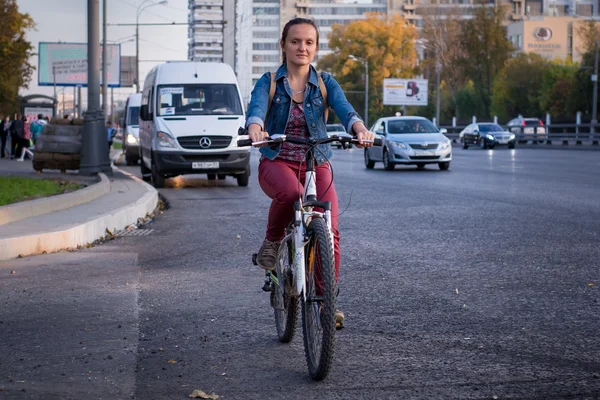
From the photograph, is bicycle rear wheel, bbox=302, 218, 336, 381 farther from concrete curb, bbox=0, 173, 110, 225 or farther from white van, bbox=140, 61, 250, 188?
white van, bbox=140, 61, 250, 188

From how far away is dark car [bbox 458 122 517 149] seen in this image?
Answer: 5794cm

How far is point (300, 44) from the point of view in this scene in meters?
5.82

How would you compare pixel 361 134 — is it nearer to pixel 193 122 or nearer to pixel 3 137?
pixel 193 122

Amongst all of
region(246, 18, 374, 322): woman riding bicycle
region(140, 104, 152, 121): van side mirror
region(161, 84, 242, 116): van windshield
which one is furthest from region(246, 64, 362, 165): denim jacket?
region(140, 104, 152, 121): van side mirror

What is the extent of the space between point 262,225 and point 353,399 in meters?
8.72

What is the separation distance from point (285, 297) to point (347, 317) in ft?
3.55

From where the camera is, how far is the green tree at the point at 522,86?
276 ft

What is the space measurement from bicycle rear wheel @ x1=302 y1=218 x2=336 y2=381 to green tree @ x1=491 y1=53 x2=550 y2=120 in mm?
79381

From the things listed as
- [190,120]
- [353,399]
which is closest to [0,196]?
[190,120]

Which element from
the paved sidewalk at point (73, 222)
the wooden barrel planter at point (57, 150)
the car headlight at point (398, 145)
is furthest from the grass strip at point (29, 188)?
the car headlight at point (398, 145)

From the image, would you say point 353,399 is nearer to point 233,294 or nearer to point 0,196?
point 233,294

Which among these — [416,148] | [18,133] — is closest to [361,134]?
[416,148]

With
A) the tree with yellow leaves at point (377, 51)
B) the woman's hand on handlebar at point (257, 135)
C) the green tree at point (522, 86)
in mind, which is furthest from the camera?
the tree with yellow leaves at point (377, 51)

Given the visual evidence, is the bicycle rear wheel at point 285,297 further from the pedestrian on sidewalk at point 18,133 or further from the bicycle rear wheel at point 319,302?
the pedestrian on sidewalk at point 18,133
